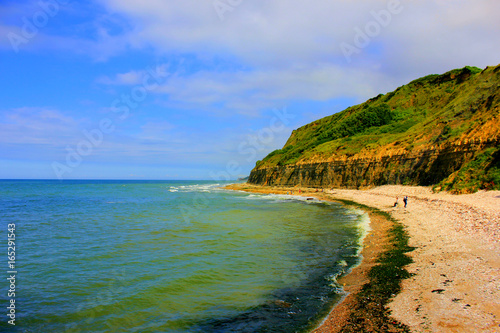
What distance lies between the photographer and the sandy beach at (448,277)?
5785 mm

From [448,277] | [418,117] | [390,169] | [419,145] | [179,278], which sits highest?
[418,117]

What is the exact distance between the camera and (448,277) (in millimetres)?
7887

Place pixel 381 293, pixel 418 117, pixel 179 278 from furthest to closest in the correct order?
pixel 418 117, pixel 179 278, pixel 381 293

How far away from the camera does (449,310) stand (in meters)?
6.11

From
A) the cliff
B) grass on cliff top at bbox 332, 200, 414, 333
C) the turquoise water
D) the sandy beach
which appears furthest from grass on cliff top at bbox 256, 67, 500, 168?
grass on cliff top at bbox 332, 200, 414, 333

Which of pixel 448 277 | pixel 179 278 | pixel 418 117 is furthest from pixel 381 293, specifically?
pixel 418 117

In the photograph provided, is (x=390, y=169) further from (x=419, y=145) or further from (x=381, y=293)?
(x=381, y=293)

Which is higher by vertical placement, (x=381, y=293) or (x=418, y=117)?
(x=418, y=117)

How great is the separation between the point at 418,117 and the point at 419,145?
30025 millimetres

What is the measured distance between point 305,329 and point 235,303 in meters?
2.54

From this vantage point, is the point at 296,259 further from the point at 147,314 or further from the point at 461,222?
the point at 461,222

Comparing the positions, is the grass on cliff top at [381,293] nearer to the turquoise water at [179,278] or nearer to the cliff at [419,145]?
the turquoise water at [179,278]

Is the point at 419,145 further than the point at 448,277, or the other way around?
the point at 419,145

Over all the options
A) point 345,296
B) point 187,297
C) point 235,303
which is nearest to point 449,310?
point 345,296
